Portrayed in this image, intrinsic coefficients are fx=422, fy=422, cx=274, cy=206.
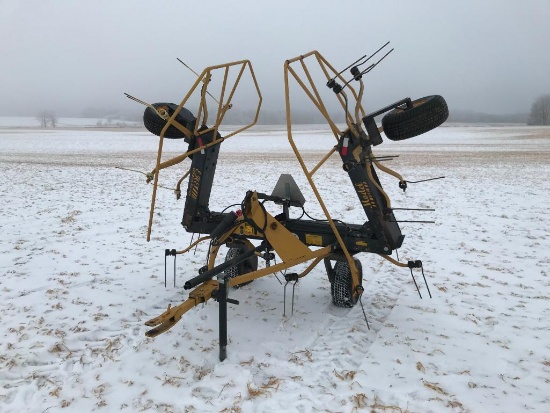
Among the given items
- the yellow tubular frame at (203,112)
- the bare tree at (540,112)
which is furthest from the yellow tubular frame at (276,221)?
the bare tree at (540,112)

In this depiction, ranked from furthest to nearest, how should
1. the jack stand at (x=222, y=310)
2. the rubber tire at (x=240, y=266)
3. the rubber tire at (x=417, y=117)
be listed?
1. the rubber tire at (x=240, y=266)
2. the rubber tire at (x=417, y=117)
3. the jack stand at (x=222, y=310)

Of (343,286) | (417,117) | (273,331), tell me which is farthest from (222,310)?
(417,117)

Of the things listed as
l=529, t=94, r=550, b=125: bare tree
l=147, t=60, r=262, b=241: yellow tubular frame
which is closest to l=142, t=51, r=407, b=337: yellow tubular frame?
l=147, t=60, r=262, b=241: yellow tubular frame

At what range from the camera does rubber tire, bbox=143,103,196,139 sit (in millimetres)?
5609

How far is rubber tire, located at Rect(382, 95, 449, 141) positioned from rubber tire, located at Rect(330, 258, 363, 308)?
176 cm

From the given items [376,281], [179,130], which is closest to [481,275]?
[376,281]

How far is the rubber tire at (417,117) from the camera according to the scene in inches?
177

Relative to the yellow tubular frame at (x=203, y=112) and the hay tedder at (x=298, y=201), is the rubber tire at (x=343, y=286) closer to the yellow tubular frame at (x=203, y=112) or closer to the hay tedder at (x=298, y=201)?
the hay tedder at (x=298, y=201)

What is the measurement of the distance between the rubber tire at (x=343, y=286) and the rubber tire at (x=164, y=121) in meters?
2.75

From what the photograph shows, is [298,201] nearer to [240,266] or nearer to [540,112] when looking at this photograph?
[240,266]

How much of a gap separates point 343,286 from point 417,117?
7.55 ft

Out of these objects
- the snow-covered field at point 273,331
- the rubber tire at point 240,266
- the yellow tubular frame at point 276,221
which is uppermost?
the yellow tubular frame at point 276,221

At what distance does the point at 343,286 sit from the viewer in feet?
18.0

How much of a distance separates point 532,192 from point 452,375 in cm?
1163
